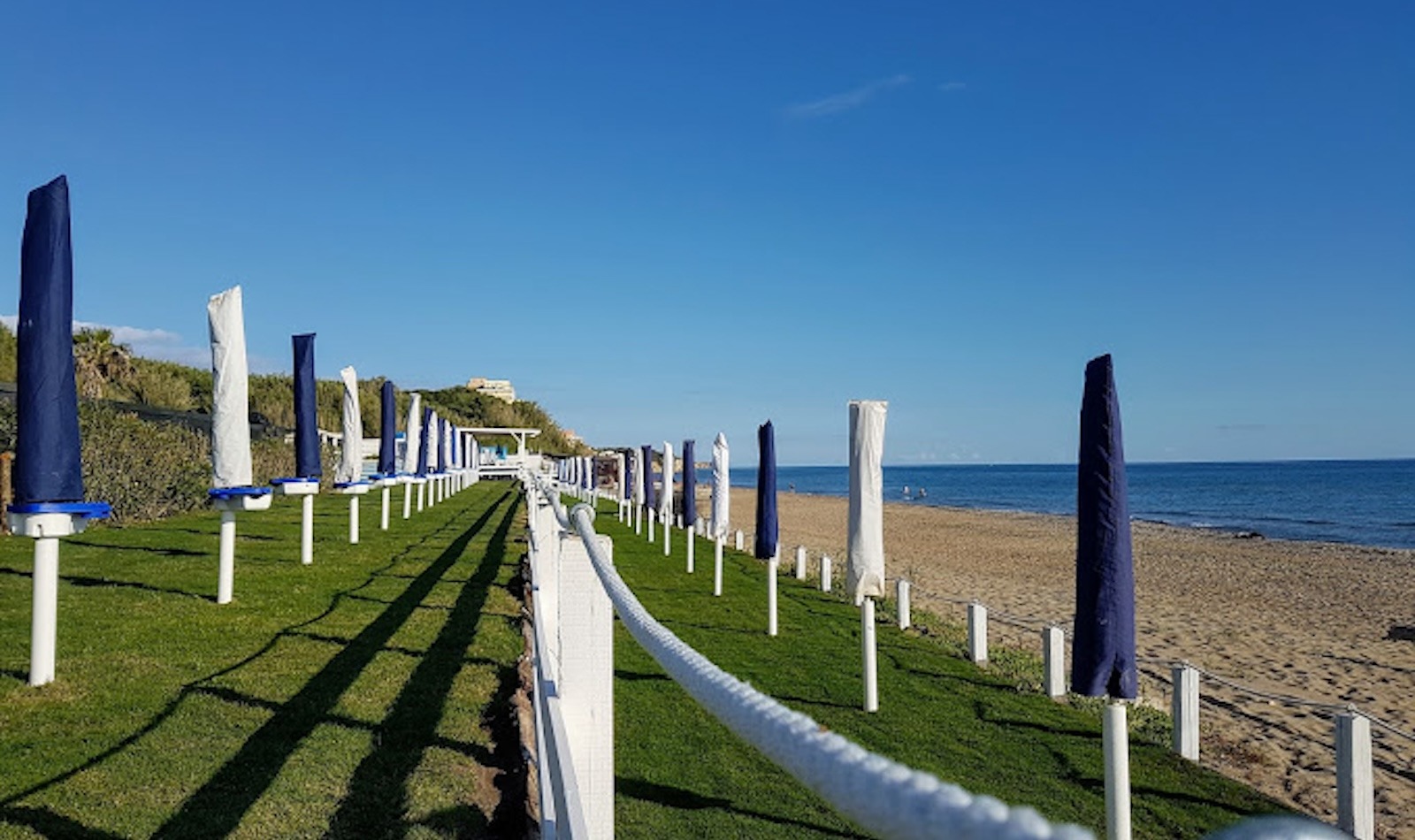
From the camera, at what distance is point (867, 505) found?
10094 mm

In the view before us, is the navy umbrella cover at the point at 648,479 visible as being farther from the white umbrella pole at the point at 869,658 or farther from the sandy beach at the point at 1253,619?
the white umbrella pole at the point at 869,658

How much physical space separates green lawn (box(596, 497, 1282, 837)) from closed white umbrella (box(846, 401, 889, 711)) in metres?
0.91

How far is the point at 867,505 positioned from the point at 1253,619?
47.2 ft

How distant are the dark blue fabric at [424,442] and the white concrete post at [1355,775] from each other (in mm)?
20605

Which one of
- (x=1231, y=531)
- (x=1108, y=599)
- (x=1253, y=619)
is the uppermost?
(x=1108, y=599)

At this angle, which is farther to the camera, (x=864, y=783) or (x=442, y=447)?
(x=442, y=447)

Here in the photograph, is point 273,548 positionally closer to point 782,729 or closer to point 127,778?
point 127,778

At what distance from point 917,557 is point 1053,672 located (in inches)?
944

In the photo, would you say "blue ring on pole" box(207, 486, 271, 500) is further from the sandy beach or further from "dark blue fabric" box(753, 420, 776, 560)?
the sandy beach

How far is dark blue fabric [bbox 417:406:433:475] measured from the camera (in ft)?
80.1

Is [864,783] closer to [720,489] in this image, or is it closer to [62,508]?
[62,508]

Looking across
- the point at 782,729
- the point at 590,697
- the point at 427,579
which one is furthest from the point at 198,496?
the point at 782,729

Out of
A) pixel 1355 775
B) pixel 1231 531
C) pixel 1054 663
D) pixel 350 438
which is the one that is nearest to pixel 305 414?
pixel 350 438

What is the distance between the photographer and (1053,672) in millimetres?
10133
